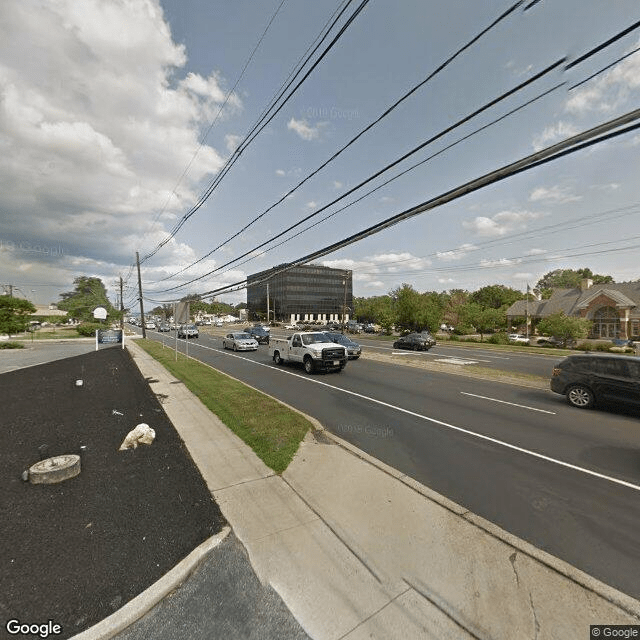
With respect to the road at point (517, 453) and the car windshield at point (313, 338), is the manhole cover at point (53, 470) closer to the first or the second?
the road at point (517, 453)

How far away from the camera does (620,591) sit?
9.71ft

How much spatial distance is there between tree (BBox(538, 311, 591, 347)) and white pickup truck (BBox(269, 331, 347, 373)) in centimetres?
2813

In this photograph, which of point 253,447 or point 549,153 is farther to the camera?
point 253,447

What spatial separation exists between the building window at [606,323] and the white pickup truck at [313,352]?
48681 mm

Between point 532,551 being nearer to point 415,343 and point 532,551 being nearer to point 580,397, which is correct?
point 580,397

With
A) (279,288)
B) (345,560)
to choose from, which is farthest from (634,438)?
(279,288)

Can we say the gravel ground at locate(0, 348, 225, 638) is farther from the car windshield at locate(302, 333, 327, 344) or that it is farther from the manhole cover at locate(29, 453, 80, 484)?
the car windshield at locate(302, 333, 327, 344)

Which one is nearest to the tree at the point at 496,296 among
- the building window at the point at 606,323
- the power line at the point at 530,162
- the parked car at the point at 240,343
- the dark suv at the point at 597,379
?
the building window at the point at 606,323

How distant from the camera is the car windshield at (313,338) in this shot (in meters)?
16.1

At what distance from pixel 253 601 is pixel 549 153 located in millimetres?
6209

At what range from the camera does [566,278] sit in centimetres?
9194

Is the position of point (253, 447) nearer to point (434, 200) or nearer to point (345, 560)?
point (345, 560)

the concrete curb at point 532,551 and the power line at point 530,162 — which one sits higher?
the power line at point 530,162

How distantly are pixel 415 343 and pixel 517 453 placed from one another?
67.8 feet
